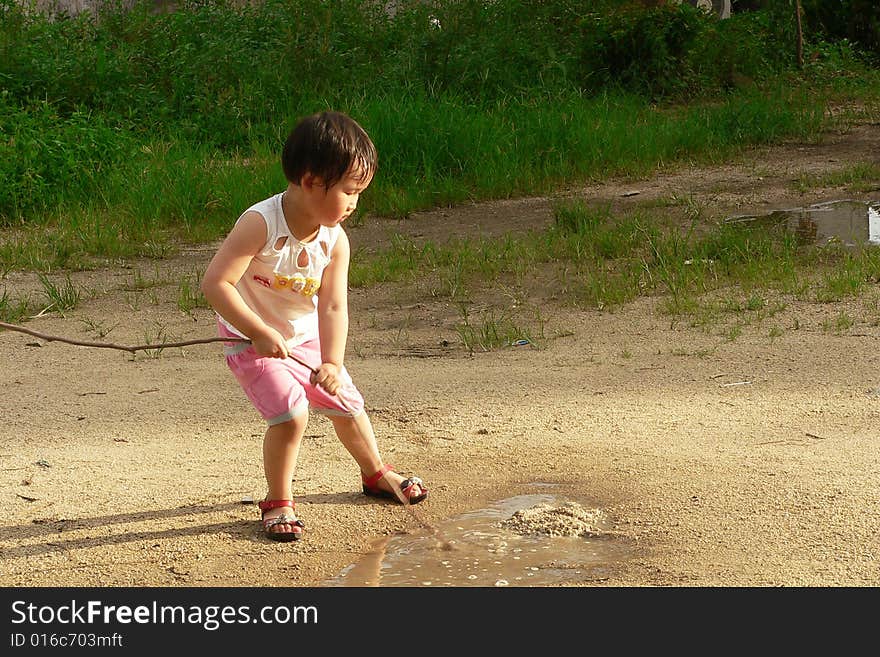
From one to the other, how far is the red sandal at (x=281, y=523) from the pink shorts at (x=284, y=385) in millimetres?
244

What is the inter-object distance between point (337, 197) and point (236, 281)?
1.10ft

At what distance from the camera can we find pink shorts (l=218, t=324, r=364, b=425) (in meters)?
3.12

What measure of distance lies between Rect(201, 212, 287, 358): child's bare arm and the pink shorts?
107 millimetres

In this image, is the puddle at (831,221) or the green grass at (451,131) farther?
the puddle at (831,221)

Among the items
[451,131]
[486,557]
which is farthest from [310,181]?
[451,131]

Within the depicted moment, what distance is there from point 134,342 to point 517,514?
2.67 meters

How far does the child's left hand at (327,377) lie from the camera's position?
311 cm

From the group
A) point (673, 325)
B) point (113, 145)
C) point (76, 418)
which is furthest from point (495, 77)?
point (76, 418)

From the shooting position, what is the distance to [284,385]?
10.3 ft

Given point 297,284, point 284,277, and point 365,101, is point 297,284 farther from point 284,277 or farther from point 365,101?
point 365,101

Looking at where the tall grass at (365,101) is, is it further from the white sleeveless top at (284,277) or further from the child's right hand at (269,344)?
the child's right hand at (269,344)

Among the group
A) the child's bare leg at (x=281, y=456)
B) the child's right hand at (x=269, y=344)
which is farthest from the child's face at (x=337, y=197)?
the child's bare leg at (x=281, y=456)

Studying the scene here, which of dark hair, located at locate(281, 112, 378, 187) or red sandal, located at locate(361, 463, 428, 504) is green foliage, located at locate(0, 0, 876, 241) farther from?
dark hair, located at locate(281, 112, 378, 187)

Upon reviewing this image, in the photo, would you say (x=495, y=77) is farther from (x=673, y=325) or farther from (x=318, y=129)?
(x=318, y=129)
